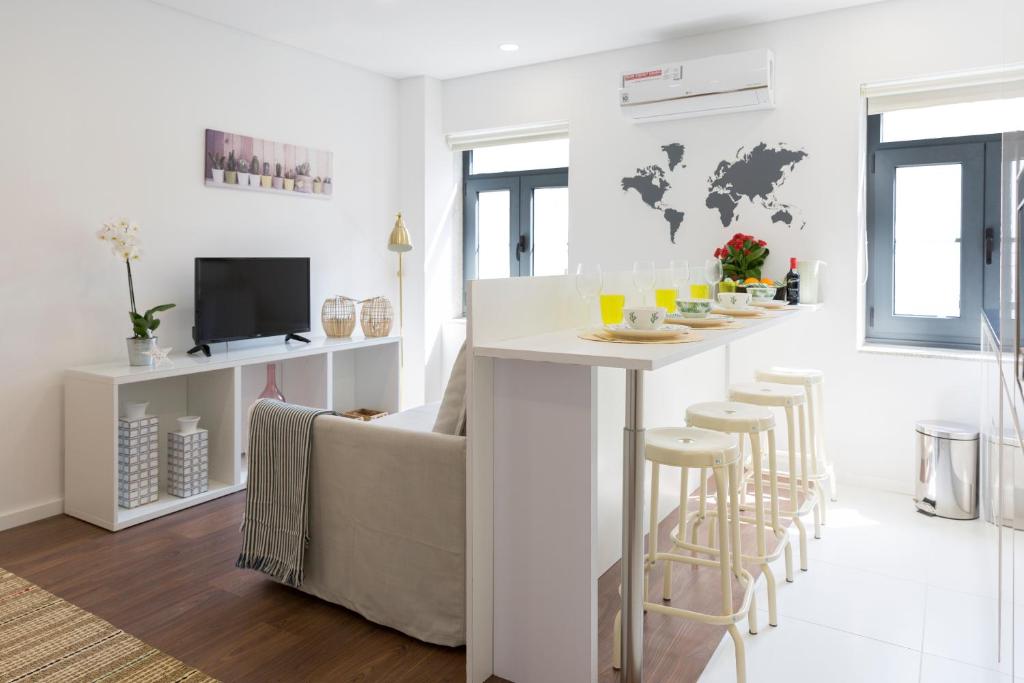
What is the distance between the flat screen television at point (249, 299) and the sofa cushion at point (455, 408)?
2058 mm

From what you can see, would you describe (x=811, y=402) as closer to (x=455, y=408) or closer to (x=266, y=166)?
(x=455, y=408)

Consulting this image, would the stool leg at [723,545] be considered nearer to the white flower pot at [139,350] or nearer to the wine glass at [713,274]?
the wine glass at [713,274]

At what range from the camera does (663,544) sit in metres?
3.01

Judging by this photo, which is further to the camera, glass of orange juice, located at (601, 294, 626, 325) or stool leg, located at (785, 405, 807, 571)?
stool leg, located at (785, 405, 807, 571)

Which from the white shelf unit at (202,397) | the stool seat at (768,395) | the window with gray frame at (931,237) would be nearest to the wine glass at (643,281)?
the stool seat at (768,395)

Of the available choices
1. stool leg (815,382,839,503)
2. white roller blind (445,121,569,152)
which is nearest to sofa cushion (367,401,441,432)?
stool leg (815,382,839,503)

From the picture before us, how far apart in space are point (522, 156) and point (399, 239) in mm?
1179

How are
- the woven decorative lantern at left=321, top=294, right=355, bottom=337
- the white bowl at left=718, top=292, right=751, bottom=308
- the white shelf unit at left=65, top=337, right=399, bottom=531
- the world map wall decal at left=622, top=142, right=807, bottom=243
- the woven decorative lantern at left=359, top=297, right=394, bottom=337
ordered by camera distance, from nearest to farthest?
the white bowl at left=718, top=292, right=751, bottom=308
the white shelf unit at left=65, top=337, right=399, bottom=531
the world map wall decal at left=622, top=142, right=807, bottom=243
the woven decorative lantern at left=321, top=294, right=355, bottom=337
the woven decorative lantern at left=359, top=297, right=394, bottom=337

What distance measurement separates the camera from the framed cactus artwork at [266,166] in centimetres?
402

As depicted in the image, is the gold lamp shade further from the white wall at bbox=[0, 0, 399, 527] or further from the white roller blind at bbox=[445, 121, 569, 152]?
the white roller blind at bbox=[445, 121, 569, 152]

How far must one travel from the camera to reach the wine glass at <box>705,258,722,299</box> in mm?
3770

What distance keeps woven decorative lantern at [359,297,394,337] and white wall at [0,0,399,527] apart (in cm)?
51

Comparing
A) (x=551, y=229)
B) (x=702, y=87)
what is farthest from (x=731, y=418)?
(x=551, y=229)

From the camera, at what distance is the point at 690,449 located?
203 cm
